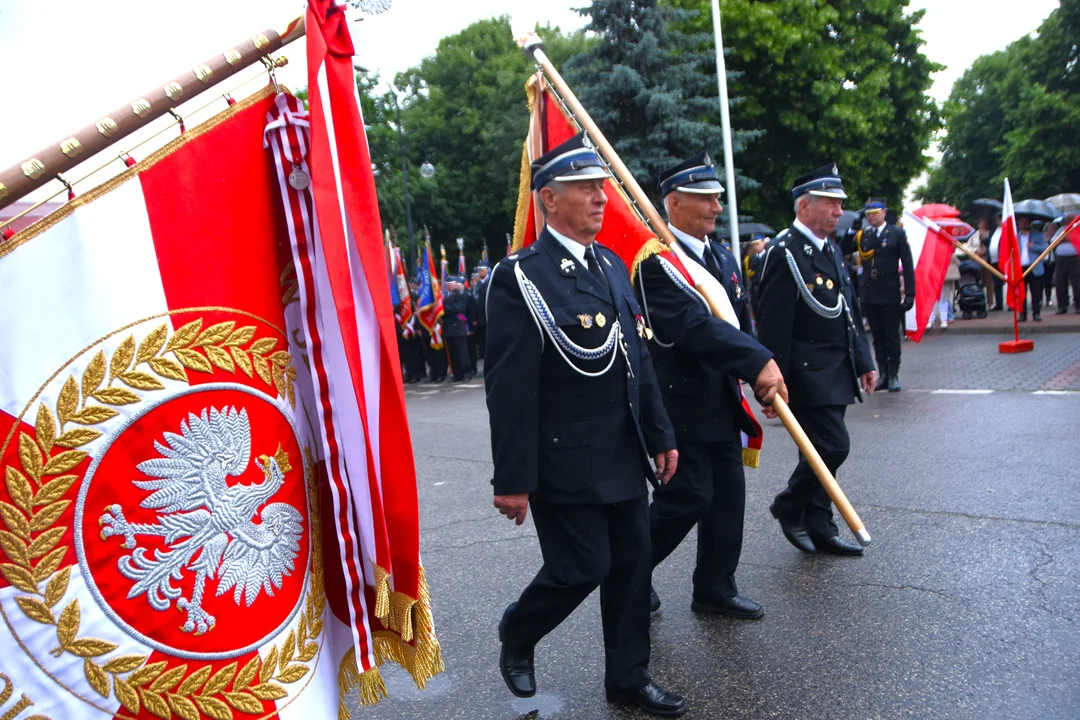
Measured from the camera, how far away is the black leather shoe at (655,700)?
3275 mm

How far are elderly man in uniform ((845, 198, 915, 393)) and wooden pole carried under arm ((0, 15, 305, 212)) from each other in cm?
931

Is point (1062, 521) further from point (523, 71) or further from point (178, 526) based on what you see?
point (523, 71)

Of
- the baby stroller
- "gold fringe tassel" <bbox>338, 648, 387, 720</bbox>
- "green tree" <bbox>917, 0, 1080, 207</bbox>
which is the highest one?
"green tree" <bbox>917, 0, 1080, 207</bbox>

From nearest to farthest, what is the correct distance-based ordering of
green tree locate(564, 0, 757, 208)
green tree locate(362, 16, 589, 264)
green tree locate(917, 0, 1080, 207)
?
green tree locate(564, 0, 757, 208)
green tree locate(917, 0, 1080, 207)
green tree locate(362, 16, 589, 264)

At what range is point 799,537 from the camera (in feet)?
16.1

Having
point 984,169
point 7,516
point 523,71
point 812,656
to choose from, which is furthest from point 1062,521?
point 984,169

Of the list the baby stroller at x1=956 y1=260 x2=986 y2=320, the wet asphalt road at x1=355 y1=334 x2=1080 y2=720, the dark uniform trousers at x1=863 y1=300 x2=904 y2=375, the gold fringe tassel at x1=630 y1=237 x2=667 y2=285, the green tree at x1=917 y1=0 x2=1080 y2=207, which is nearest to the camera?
the wet asphalt road at x1=355 y1=334 x2=1080 y2=720

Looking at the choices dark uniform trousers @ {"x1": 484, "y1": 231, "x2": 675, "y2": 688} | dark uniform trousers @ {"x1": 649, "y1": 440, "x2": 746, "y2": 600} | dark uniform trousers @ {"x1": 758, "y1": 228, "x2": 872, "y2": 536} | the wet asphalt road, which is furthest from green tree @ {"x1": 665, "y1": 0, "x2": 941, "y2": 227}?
dark uniform trousers @ {"x1": 484, "y1": 231, "x2": 675, "y2": 688}

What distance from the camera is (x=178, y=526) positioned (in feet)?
6.33

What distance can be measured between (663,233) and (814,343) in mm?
1238

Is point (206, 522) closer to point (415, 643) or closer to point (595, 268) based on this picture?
point (415, 643)

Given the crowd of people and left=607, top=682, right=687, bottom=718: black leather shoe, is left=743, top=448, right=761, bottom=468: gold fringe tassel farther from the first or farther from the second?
the crowd of people

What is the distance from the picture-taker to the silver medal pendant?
7.09 ft

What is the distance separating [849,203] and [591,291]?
24.2 metres
